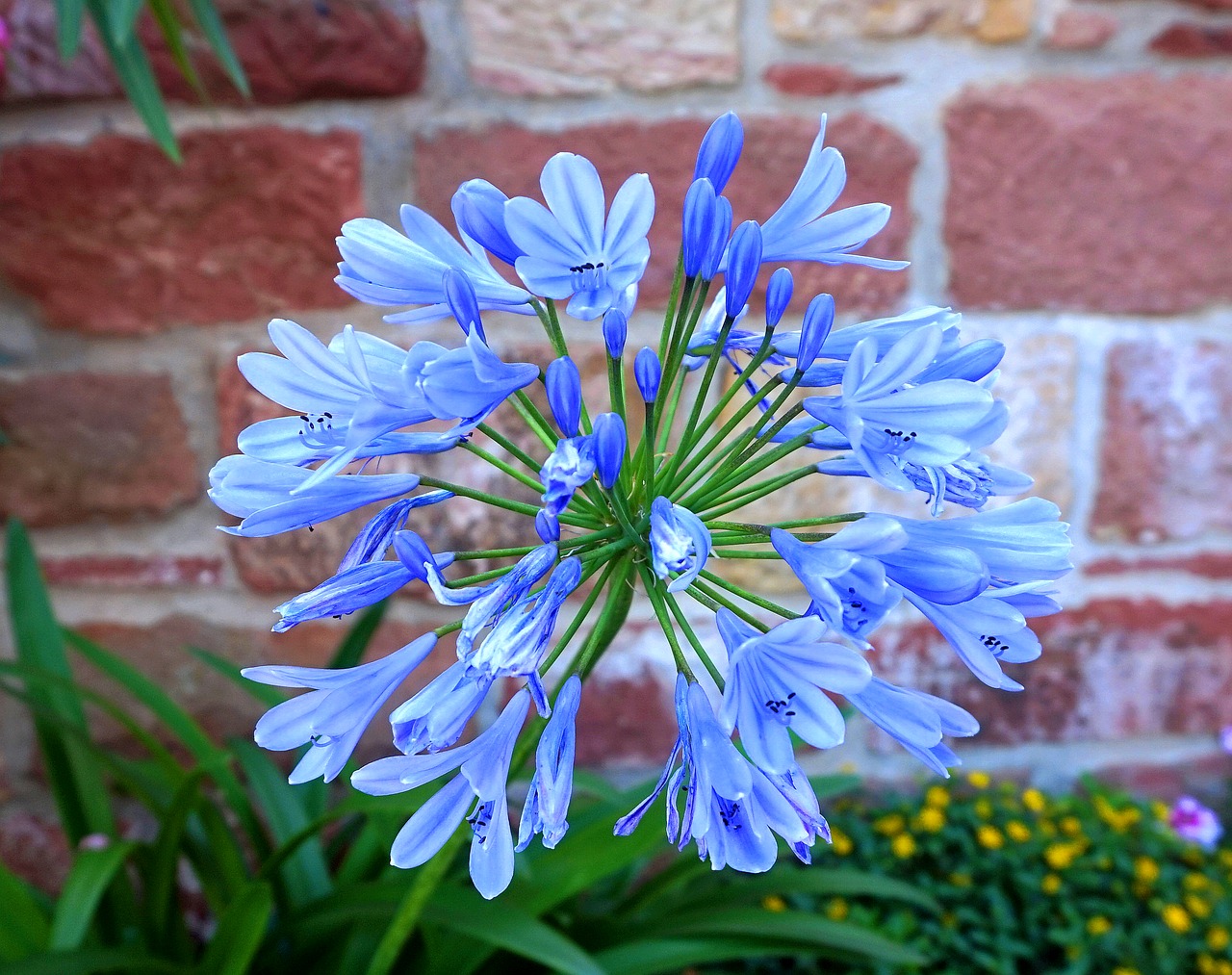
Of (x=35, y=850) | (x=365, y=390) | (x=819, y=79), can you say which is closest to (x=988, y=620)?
(x=365, y=390)

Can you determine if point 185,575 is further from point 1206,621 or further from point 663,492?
point 1206,621

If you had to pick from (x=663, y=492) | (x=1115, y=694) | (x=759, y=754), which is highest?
(x=663, y=492)

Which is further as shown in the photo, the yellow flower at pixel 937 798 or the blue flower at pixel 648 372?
the yellow flower at pixel 937 798

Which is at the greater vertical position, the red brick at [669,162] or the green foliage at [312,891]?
the red brick at [669,162]

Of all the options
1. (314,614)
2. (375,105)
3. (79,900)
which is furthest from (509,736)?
(375,105)

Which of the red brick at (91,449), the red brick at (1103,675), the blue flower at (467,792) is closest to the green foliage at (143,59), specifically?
the red brick at (91,449)

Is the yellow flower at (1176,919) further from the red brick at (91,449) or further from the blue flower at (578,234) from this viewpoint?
the red brick at (91,449)

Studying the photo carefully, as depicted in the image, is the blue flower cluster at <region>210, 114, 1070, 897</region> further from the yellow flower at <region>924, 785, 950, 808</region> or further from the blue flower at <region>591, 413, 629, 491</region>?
the yellow flower at <region>924, 785, 950, 808</region>
